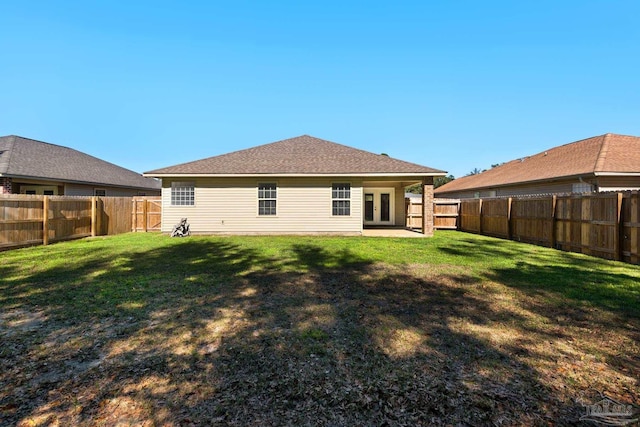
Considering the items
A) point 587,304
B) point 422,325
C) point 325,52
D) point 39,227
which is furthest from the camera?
point 325,52

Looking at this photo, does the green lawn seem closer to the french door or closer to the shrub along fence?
the shrub along fence

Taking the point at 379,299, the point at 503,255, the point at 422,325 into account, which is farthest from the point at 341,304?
the point at 503,255

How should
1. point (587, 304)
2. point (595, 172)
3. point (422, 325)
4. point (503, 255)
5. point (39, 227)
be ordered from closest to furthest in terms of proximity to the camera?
1. point (422, 325)
2. point (587, 304)
3. point (503, 255)
4. point (39, 227)
5. point (595, 172)

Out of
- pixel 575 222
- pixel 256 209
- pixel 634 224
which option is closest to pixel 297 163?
pixel 256 209

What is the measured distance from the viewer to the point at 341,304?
4.98 meters

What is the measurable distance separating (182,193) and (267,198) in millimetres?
4184

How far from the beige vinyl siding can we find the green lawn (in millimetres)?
7827

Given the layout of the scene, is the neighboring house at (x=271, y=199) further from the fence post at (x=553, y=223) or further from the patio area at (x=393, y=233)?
the fence post at (x=553, y=223)

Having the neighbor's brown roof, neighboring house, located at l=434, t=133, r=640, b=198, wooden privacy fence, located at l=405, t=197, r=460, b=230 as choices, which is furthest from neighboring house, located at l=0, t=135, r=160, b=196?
neighboring house, located at l=434, t=133, r=640, b=198

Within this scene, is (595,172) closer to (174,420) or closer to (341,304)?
(341,304)

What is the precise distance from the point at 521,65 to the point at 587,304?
13941 mm

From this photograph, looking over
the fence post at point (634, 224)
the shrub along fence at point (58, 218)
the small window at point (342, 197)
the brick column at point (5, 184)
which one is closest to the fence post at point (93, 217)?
the shrub along fence at point (58, 218)

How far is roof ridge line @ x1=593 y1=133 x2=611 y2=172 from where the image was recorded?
578 inches

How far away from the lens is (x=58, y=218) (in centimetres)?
1272
